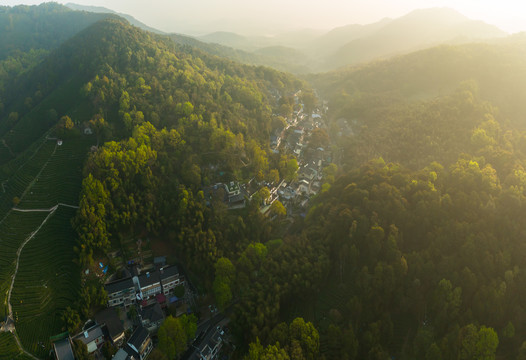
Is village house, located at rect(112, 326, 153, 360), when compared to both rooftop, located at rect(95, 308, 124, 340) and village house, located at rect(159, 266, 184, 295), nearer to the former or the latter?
rooftop, located at rect(95, 308, 124, 340)

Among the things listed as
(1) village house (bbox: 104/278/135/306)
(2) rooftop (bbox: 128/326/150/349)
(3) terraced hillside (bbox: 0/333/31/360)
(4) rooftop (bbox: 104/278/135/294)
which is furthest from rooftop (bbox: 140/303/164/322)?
(3) terraced hillside (bbox: 0/333/31/360)

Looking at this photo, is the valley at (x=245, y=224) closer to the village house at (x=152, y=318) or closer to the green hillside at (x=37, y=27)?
the village house at (x=152, y=318)

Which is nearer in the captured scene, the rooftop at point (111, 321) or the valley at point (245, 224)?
the valley at point (245, 224)

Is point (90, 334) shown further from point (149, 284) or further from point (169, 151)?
point (169, 151)

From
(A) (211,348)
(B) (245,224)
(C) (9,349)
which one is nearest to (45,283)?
(C) (9,349)

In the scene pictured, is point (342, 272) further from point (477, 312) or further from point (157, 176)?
point (157, 176)

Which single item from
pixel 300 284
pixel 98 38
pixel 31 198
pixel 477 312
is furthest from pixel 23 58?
pixel 477 312

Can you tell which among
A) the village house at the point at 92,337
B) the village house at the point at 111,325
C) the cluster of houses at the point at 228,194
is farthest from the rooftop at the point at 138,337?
the cluster of houses at the point at 228,194
